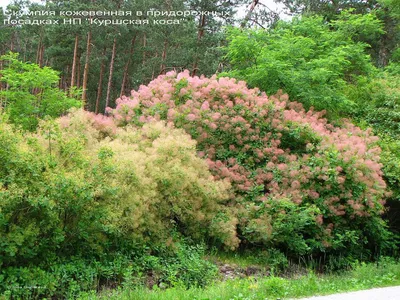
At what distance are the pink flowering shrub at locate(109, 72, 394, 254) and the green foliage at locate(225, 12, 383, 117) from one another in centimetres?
158

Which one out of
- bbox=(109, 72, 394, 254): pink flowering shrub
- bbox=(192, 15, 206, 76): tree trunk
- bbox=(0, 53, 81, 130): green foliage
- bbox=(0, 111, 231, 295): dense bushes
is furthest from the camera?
bbox=(192, 15, 206, 76): tree trunk

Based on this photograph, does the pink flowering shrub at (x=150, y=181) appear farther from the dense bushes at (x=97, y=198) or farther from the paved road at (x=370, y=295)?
the paved road at (x=370, y=295)

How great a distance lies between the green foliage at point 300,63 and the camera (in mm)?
13898

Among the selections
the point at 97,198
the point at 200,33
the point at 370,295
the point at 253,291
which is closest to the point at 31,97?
the point at 97,198

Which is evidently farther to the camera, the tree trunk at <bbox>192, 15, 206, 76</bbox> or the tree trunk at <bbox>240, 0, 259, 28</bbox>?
the tree trunk at <bbox>192, 15, 206, 76</bbox>

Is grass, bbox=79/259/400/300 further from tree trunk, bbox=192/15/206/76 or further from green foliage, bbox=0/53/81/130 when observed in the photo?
tree trunk, bbox=192/15/206/76

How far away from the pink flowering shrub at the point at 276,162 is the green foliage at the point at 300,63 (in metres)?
1.58

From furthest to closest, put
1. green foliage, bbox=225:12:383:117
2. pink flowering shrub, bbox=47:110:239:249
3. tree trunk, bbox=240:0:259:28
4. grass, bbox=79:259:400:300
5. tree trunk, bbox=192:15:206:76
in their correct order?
tree trunk, bbox=192:15:206:76
tree trunk, bbox=240:0:259:28
green foliage, bbox=225:12:383:117
pink flowering shrub, bbox=47:110:239:249
grass, bbox=79:259:400:300

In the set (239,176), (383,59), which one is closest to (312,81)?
(239,176)

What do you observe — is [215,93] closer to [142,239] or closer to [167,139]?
[167,139]

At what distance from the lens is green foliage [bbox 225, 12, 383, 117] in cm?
1390

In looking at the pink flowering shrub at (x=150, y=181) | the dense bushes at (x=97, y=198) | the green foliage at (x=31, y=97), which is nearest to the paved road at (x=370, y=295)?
the dense bushes at (x=97, y=198)

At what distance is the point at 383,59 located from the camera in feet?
87.2

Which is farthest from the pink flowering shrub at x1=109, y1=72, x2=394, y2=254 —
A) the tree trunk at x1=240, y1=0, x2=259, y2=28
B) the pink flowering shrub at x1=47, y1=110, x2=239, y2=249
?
the tree trunk at x1=240, y1=0, x2=259, y2=28
